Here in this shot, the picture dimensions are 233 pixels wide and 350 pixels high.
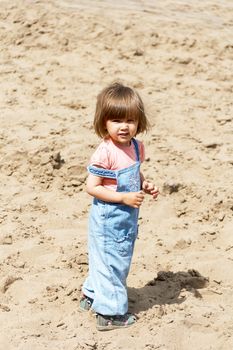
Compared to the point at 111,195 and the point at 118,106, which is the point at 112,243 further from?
the point at 118,106

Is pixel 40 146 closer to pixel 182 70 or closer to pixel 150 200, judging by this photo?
pixel 150 200

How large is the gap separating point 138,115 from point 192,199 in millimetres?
1686

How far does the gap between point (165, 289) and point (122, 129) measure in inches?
41.7

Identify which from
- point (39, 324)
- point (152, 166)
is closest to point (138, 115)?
point (39, 324)

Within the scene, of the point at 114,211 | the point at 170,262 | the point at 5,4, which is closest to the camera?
the point at 114,211

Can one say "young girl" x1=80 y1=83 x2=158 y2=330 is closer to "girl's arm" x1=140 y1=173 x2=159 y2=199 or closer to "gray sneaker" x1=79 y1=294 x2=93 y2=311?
"girl's arm" x1=140 y1=173 x2=159 y2=199

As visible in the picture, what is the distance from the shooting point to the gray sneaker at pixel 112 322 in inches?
139

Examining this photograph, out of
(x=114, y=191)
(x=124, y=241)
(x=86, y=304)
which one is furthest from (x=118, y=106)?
(x=86, y=304)

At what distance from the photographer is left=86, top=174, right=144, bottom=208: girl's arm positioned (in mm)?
3309

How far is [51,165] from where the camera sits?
5184mm

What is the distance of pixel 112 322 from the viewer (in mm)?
3561

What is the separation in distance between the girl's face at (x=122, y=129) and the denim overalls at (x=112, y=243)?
0.13m

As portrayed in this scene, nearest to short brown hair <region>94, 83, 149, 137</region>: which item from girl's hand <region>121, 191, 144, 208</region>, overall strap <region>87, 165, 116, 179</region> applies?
overall strap <region>87, 165, 116, 179</region>

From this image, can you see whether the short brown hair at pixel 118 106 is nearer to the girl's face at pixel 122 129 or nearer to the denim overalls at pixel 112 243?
the girl's face at pixel 122 129
